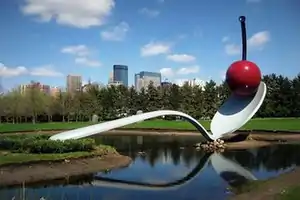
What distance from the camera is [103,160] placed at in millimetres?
19234

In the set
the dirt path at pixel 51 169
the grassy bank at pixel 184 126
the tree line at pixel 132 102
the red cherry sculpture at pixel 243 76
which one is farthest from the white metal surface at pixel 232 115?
the tree line at pixel 132 102

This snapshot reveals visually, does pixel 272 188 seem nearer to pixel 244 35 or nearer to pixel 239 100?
pixel 239 100

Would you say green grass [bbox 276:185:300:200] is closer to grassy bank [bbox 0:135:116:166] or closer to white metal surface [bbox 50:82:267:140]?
grassy bank [bbox 0:135:116:166]

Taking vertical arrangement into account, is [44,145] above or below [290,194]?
above

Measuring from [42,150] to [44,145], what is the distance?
0.29 meters

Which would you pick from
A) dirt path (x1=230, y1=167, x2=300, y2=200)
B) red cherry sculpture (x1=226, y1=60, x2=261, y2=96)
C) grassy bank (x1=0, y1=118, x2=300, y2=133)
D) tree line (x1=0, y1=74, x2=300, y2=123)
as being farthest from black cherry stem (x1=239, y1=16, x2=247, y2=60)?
tree line (x1=0, y1=74, x2=300, y2=123)

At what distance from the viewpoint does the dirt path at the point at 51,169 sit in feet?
49.7

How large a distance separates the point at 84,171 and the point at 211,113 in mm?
51565

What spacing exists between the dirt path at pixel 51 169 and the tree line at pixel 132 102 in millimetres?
47978

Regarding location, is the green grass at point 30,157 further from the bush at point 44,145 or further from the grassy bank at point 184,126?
the grassy bank at point 184,126

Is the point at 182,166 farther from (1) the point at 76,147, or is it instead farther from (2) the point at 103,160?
(1) the point at 76,147

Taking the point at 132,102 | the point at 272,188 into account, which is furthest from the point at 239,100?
the point at 132,102

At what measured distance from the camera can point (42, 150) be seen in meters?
18.6

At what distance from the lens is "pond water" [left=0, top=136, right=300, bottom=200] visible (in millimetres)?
12922
